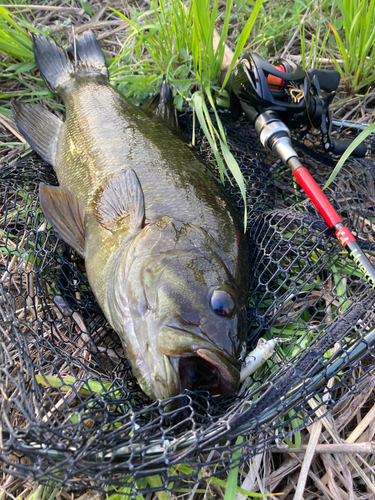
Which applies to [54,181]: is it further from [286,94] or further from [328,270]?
[328,270]

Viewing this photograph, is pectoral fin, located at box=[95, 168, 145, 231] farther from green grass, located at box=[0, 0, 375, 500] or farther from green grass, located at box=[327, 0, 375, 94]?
green grass, located at box=[327, 0, 375, 94]

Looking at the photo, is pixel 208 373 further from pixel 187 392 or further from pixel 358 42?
pixel 358 42

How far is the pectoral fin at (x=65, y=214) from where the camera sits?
259 centimetres

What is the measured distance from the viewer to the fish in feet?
6.15

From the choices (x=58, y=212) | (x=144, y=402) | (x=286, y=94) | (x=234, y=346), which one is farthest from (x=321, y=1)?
(x=144, y=402)

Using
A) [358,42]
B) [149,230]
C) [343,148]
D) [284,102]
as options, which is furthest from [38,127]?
[358,42]

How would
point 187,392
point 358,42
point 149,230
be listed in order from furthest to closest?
point 358,42 < point 149,230 < point 187,392

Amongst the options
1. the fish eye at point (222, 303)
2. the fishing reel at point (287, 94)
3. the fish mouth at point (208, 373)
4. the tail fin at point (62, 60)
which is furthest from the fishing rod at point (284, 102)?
the tail fin at point (62, 60)

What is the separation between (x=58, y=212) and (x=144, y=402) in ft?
4.41

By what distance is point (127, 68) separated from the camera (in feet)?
13.2

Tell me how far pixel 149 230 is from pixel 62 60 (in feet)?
7.68

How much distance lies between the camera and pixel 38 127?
128 inches

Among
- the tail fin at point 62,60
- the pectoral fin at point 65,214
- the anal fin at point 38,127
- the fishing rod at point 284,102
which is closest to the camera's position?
the pectoral fin at point 65,214

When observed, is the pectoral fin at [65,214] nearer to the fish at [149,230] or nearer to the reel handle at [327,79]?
the fish at [149,230]
